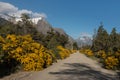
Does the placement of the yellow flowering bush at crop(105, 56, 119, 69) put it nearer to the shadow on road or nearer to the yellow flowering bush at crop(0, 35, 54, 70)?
the shadow on road

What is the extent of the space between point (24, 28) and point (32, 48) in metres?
43.6

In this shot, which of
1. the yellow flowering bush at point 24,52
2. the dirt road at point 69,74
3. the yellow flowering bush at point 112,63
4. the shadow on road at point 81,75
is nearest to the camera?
the dirt road at point 69,74

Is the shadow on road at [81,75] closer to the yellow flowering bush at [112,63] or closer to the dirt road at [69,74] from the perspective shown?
the dirt road at [69,74]

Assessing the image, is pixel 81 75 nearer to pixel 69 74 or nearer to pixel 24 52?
pixel 69 74

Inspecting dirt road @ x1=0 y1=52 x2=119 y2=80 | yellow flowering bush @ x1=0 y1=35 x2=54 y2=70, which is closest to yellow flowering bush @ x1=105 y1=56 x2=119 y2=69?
dirt road @ x1=0 y1=52 x2=119 y2=80

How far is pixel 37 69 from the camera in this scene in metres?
22.0

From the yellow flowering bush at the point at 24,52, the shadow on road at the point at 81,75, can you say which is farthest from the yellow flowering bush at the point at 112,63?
the yellow flowering bush at the point at 24,52

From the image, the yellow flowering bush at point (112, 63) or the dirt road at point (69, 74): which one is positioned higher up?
the yellow flowering bush at point (112, 63)

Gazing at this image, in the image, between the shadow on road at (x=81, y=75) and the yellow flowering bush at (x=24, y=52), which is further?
the yellow flowering bush at (x=24, y=52)

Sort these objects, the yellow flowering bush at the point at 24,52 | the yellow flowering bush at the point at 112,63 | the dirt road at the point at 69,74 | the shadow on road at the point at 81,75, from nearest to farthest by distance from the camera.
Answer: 1. the dirt road at the point at 69,74
2. the shadow on road at the point at 81,75
3. the yellow flowering bush at the point at 24,52
4. the yellow flowering bush at the point at 112,63

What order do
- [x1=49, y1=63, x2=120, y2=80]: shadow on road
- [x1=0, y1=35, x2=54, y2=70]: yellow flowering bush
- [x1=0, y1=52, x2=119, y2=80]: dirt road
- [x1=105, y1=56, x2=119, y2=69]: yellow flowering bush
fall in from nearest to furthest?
[x1=0, y1=52, x2=119, y2=80]: dirt road < [x1=49, y1=63, x2=120, y2=80]: shadow on road < [x1=0, y1=35, x2=54, y2=70]: yellow flowering bush < [x1=105, y1=56, x2=119, y2=69]: yellow flowering bush

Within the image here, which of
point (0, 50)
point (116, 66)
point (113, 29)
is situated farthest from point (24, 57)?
point (113, 29)

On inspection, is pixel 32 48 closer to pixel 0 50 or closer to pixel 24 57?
pixel 24 57

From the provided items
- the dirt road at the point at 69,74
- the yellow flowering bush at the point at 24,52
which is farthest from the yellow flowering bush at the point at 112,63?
the yellow flowering bush at the point at 24,52
